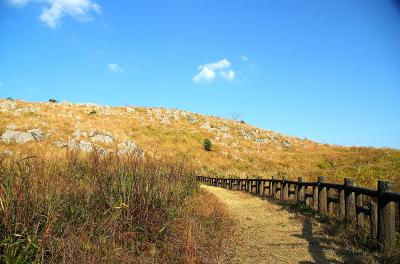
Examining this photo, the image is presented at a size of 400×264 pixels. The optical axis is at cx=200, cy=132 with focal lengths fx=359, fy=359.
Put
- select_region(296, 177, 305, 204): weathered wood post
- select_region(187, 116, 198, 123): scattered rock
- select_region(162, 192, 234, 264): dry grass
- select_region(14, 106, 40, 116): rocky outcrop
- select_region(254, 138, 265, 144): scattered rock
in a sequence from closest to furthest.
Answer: select_region(162, 192, 234, 264): dry grass < select_region(296, 177, 305, 204): weathered wood post < select_region(14, 106, 40, 116): rocky outcrop < select_region(254, 138, 265, 144): scattered rock < select_region(187, 116, 198, 123): scattered rock

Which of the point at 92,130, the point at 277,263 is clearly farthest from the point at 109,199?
the point at 92,130

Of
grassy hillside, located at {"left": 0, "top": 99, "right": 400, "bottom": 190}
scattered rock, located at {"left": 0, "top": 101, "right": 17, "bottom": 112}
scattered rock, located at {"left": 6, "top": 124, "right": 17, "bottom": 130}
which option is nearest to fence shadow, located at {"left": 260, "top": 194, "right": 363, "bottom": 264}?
grassy hillside, located at {"left": 0, "top": 99, "right": 400, "bottom": 190}

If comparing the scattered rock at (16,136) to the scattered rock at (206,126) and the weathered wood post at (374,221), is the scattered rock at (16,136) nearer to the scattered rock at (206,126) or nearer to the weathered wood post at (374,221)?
the weathered wood post at (374,221)

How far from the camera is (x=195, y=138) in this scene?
5728 cm

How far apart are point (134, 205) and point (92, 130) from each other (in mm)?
34564

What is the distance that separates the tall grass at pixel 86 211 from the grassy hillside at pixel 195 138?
25412 millimetres

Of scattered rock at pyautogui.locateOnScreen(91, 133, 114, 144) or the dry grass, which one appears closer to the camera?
the dry grass

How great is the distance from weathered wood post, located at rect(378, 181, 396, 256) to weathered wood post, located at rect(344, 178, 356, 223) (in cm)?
201

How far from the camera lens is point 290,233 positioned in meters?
9.12

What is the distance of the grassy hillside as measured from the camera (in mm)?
38844

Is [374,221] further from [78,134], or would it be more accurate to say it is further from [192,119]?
[192,119]

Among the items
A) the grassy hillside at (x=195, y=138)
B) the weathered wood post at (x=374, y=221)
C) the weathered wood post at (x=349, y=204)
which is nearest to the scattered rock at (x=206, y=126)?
the grassy hillside at (x=195, y=138)

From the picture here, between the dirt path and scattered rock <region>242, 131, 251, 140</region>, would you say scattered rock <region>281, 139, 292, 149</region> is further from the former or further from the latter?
the dirt path

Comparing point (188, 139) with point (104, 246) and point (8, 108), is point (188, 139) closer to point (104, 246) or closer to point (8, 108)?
point (8, 108)
